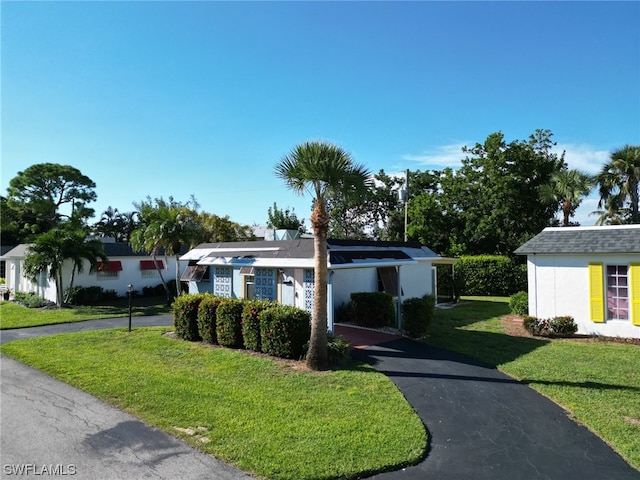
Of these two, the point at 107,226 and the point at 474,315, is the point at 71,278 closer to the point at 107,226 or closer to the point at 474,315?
the point at 474,315

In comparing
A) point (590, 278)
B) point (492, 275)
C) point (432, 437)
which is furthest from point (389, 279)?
point (492, 275)

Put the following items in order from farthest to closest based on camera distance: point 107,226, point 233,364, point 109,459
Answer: point 107,226, point 233,364, point 109,459

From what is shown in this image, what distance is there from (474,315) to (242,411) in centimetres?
1425

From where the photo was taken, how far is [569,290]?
14.1 metres

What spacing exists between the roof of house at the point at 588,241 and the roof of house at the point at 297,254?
470 centimetres

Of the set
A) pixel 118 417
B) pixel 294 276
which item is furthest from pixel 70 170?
pixel 118 417

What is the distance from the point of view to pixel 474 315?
18.7 m

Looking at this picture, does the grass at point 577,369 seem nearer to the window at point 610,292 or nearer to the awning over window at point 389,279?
the window at point 610,292

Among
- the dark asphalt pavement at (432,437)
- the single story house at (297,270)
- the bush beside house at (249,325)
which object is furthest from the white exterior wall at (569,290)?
the bush beside house at (249,325)

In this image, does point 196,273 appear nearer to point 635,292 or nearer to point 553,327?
point 553,327

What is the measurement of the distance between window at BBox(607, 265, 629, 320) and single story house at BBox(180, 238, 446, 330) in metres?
6.31

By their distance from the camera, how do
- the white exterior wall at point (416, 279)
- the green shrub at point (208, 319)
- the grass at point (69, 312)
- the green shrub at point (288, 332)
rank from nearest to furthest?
the green shrub at point (288, 332), the green shrub at point (208, 319), the grass at point (69, 312), the white exterior wall at point (416, 279)

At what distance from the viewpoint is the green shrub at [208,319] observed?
12.6 metres

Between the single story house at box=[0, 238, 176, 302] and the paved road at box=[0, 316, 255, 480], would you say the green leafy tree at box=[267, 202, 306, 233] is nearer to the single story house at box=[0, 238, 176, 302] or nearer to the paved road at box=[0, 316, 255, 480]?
the single story house at box=[0, 238, 176, 302]
